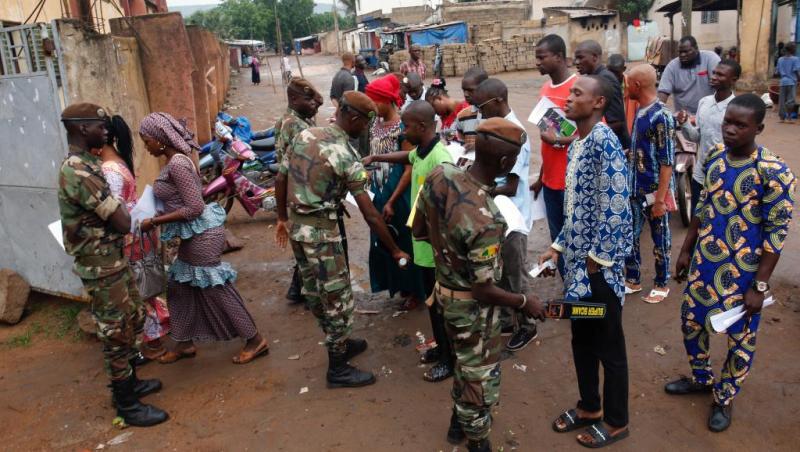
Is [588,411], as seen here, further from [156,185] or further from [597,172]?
[156,185]

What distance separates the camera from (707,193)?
2975 millimetres

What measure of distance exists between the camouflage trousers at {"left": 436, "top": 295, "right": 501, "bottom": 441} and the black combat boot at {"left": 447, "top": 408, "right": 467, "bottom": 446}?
33 cm

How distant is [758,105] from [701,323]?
1156 mm

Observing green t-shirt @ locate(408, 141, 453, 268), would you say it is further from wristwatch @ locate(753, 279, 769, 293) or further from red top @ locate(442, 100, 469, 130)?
wristwatch @ locate(753, 279, 769, 293)

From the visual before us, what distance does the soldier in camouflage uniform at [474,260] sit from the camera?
7.51ft

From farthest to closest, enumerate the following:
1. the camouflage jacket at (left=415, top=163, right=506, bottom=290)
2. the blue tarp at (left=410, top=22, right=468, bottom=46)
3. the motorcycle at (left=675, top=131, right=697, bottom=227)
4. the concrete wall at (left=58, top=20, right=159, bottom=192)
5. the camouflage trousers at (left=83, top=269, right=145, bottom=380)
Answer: the blue tarp at (left=410, top=22, right=468, bottom=46) → the motorcycle at (left=675, top=131, right=697, bottom=227) → the concrete wall at (left=58, top=20, right=159, bottom=192) → the camouflage trousers at (left=83, top=269, right=145, bottom=380) → the camouflage jacket at (left=415, top=163, right=506, bottom=290)

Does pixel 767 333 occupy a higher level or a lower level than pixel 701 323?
lower

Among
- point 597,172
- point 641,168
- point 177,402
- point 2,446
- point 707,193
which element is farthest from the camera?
point 641,168

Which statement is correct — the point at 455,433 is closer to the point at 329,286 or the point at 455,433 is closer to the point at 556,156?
the point at 329,286

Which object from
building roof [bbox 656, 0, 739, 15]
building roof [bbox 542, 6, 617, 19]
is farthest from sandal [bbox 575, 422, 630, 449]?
building roof [bbox 542, 6, 617, 19]

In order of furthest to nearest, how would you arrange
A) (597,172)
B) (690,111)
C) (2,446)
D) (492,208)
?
(690,111)
(2,446)
(597,172)
(492,208)

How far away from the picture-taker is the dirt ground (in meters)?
3.11

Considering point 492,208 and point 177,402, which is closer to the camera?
point 492,208

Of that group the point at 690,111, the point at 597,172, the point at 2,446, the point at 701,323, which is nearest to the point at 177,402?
the point at 2,446
